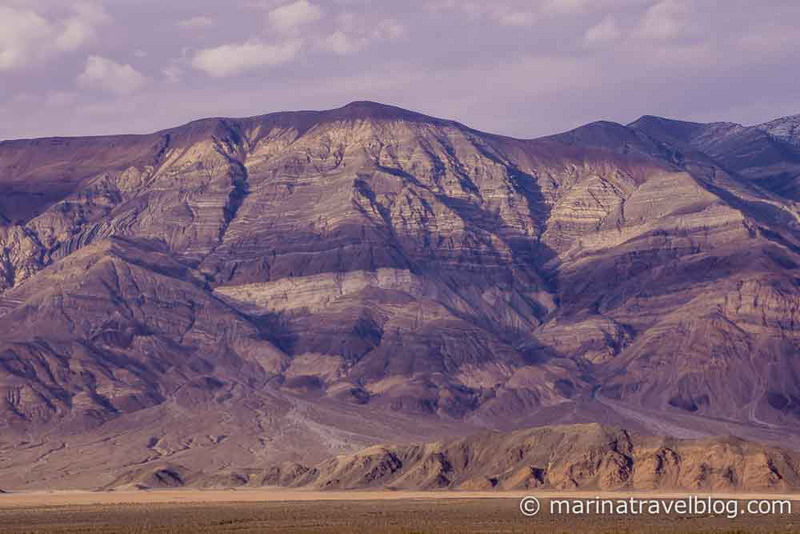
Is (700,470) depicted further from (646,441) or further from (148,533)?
(148,533)

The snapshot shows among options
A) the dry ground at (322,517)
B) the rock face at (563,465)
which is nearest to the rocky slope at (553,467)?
the rock face at (563,465)

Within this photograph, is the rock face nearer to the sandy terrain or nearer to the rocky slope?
the rocky slope

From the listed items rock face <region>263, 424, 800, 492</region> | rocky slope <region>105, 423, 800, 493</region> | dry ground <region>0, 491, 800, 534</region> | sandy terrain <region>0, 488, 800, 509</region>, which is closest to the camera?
dry ground <region>0, 491, 800, 534</region>

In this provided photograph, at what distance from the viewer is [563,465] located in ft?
571

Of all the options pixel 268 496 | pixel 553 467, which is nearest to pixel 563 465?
pixel 553 467

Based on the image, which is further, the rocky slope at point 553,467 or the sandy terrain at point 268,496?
the rocky slope at point 553,467

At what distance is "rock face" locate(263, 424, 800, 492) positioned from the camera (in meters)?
166

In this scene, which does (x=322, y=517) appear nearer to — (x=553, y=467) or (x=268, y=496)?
(x=268, y=496)

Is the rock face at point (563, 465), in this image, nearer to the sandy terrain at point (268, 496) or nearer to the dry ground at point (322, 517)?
the sandy terrain at point (268, 496)

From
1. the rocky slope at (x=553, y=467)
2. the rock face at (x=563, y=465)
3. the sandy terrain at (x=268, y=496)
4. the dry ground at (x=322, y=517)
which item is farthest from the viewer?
the rocky slope at (x=553, y=467)

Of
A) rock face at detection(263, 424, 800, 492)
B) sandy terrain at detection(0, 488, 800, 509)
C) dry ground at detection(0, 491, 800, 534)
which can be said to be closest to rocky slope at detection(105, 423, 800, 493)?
rock face at detection(263, 424, 800, 492)

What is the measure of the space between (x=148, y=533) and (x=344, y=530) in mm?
12718

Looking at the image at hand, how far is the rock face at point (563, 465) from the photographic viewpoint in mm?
166025

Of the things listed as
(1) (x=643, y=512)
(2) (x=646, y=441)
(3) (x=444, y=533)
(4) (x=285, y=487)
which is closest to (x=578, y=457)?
(2) (x=646, y=441)
